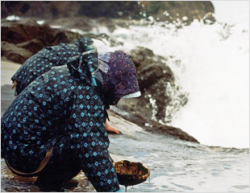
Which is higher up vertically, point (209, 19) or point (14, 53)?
point (209, 19)

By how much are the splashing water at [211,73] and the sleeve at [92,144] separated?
400cm

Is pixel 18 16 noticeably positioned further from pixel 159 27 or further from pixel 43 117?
pixel 43 117

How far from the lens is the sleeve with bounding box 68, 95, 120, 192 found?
1.68 metres

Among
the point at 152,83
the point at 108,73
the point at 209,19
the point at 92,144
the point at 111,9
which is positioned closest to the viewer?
the point at 92,144

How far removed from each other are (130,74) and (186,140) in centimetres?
267

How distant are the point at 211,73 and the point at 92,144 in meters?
7.03

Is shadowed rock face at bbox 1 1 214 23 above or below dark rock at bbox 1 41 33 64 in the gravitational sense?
above

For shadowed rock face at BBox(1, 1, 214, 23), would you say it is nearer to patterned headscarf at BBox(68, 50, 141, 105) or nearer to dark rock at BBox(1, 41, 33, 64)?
dark rock at BBox(1, 41, 33, 64)

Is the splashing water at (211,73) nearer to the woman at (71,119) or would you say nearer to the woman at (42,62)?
the woman at (42,62)

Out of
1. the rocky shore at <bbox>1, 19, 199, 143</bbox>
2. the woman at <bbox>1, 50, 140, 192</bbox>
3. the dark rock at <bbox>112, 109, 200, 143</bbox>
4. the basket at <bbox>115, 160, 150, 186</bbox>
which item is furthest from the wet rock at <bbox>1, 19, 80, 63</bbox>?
the woman at <bbox>1, 50, 140, 192</bbox>

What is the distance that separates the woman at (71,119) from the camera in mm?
1701

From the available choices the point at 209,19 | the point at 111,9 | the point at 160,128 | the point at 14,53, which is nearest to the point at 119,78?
the point at 160,128

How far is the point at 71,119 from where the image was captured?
173 centimetres

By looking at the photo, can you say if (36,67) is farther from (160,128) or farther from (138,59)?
(138,59)
